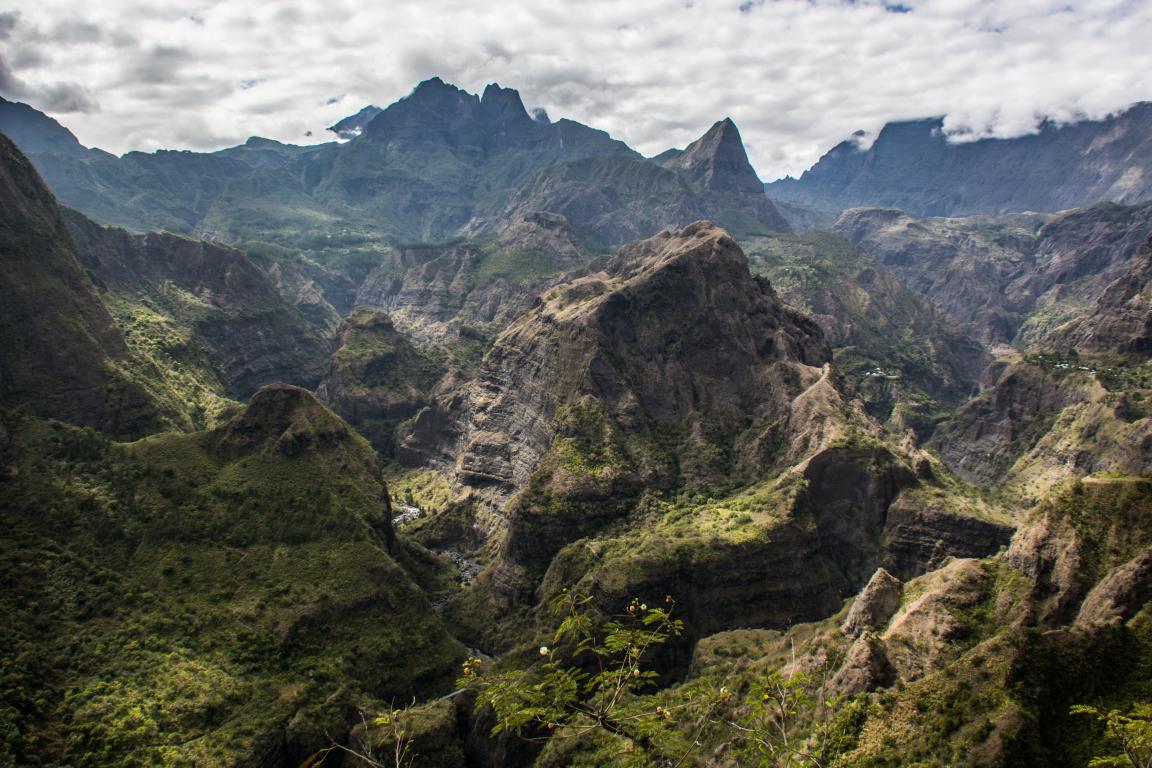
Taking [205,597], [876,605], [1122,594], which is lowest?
[876,605]

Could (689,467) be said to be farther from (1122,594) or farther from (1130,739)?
(1130,739)

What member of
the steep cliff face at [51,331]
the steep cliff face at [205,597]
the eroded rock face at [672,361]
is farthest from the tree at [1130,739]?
the steep cliff face at [51,331]

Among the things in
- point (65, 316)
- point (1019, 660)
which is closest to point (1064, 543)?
point (1019, 660)

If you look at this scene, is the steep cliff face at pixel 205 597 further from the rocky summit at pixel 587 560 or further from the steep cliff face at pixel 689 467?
the steep cliff face at pixel 689 467

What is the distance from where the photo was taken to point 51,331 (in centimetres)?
14600

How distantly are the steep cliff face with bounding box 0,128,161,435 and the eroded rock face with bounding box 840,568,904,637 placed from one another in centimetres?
15075

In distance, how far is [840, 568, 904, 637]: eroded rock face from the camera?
75.6 metres

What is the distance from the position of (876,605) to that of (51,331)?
549 ft

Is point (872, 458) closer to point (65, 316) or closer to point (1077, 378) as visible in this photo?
point (1077, 378)

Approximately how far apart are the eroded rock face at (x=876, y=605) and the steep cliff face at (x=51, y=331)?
15075 centimetres

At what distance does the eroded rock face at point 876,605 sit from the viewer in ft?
248

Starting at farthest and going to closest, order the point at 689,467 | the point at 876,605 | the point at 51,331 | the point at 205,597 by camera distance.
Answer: the point at 51,331 → the point at 689,467 → the point at 205,597 → the point at 876,605

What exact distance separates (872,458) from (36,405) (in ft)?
534

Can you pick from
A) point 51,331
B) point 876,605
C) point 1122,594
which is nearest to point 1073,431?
point 876,605
